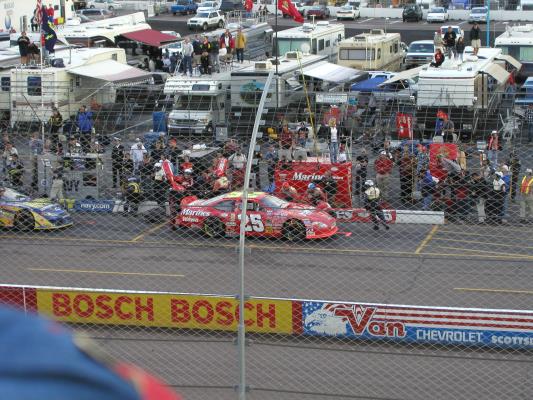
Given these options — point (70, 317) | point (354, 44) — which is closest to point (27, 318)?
point (70, 317)

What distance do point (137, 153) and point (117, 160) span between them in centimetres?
32

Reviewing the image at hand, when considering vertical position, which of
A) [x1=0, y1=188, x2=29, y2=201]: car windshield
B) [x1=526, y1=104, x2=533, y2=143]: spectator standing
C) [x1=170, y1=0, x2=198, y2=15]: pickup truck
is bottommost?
[x1=0, y1=188, x2=29, y2=201]: car windshield

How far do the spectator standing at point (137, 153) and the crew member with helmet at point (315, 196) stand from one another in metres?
2.10

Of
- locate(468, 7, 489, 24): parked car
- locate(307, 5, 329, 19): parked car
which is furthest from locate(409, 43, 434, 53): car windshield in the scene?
locate(307, 5, 329, 19): parked car

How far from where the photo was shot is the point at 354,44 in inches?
1240

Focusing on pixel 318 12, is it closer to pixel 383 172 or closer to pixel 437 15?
pixel 437 15

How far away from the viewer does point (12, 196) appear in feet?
38.9

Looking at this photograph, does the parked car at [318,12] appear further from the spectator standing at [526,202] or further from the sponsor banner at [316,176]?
the spectator standing at [526,202]

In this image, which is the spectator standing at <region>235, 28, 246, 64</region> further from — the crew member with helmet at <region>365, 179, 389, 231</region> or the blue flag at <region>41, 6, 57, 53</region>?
the crew member with helmet at <region>365, 179, 389, 231</region>

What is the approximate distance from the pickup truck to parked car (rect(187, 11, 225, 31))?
17.2ft

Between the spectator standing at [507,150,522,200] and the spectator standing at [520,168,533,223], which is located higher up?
the spectator standing at [507,150,522,200]

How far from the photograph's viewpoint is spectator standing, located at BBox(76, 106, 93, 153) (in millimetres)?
12328

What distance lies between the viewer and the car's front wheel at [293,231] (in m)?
12.1

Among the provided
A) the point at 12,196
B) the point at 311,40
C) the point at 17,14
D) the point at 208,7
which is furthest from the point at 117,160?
the point at 208,7
